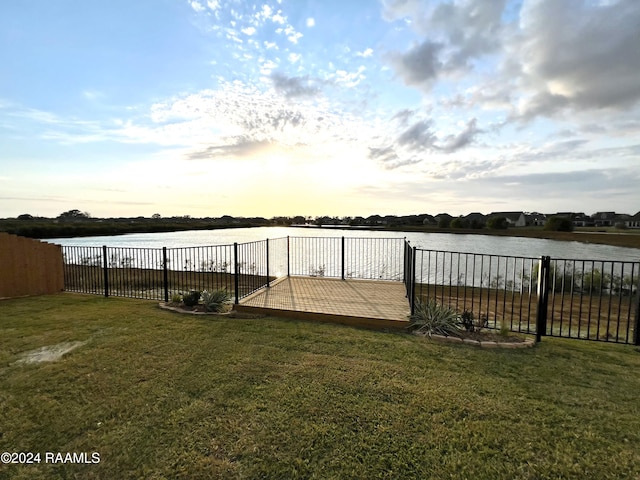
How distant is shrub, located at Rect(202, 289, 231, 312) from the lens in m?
6.04

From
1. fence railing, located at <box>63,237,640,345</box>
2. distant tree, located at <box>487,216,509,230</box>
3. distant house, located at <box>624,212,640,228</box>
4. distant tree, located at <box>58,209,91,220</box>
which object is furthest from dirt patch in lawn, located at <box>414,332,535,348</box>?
distant house, located at <box>624,212,640,228</box>

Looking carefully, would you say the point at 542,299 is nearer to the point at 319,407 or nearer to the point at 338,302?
the point at 338,302

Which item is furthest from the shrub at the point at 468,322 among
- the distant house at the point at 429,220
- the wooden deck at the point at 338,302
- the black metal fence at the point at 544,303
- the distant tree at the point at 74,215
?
the distant house at the point at 429,220

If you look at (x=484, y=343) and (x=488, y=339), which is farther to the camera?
(x=488, y=339)

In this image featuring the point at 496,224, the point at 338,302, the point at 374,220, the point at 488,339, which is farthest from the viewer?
the point at 374,220

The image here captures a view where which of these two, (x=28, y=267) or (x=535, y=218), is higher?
(x=535, y=218)

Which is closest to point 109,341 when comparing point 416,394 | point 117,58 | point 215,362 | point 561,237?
point 215,362

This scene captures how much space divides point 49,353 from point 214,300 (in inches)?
105

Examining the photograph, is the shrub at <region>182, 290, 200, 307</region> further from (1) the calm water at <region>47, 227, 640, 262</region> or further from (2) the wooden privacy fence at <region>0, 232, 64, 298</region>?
(1) the calm water at <region>47, 227, 640, 262</region>

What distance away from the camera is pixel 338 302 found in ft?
20.7

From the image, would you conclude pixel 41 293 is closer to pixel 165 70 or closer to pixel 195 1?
pixel 165 70

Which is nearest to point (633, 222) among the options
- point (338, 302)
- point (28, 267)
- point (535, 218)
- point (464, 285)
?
point (535, 218)

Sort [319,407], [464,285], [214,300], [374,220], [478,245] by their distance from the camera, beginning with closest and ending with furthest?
[319,407], [214,300], [464,285], [478,245], [374,220]

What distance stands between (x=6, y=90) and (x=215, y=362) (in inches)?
387
